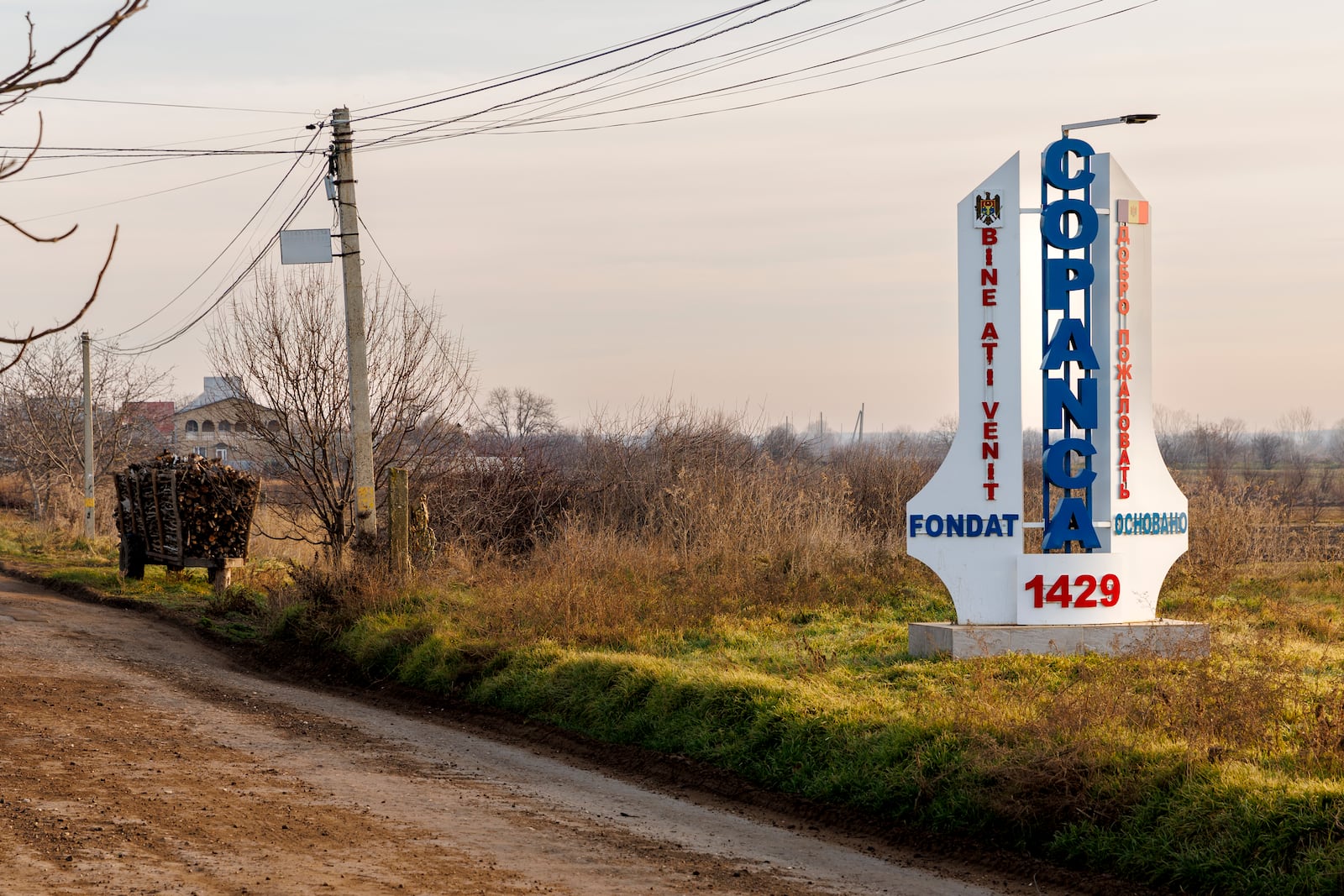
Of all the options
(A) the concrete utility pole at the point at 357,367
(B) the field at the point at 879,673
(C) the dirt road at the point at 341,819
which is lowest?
(C) the dirt road at the point at 341,819

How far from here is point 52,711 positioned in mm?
11055

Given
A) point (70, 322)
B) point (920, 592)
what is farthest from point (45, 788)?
point (920, 592)

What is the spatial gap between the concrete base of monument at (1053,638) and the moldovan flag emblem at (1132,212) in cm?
425

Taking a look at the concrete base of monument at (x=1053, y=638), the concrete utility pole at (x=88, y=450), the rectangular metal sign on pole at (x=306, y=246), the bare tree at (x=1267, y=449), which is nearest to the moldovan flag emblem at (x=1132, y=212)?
the concrete base of monument at (x=1053, y=638)

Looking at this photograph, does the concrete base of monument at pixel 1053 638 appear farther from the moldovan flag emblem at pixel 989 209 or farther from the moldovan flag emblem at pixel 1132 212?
the moldovan flag emblem at pixel 1132 212

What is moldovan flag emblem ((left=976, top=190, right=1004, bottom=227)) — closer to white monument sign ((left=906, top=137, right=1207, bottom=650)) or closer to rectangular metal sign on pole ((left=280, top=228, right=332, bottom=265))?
white monument sign ((left=906, top=137, right=1207, bottom=650))

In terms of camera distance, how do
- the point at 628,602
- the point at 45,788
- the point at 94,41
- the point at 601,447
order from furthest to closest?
the point at 601,447
the point at 628,602
the point at 45,788
the point at 94,41

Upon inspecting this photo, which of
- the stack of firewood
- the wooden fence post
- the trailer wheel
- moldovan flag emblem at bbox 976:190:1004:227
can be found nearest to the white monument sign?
moldovan flag emblem at bbox 976:190:1004:227

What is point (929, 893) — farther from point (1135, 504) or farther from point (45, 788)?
point (1135, 504)

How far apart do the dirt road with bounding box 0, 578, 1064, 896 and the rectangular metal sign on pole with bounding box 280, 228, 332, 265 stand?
713 centimetres

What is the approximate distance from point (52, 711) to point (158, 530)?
12.0 metres

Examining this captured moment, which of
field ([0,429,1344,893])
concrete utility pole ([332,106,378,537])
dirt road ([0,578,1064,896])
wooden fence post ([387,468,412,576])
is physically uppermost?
concrete utility pole ([332,106,378,537])

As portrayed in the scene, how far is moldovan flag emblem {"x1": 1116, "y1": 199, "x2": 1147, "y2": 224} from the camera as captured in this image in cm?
1267

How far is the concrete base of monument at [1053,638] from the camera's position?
11.9m
